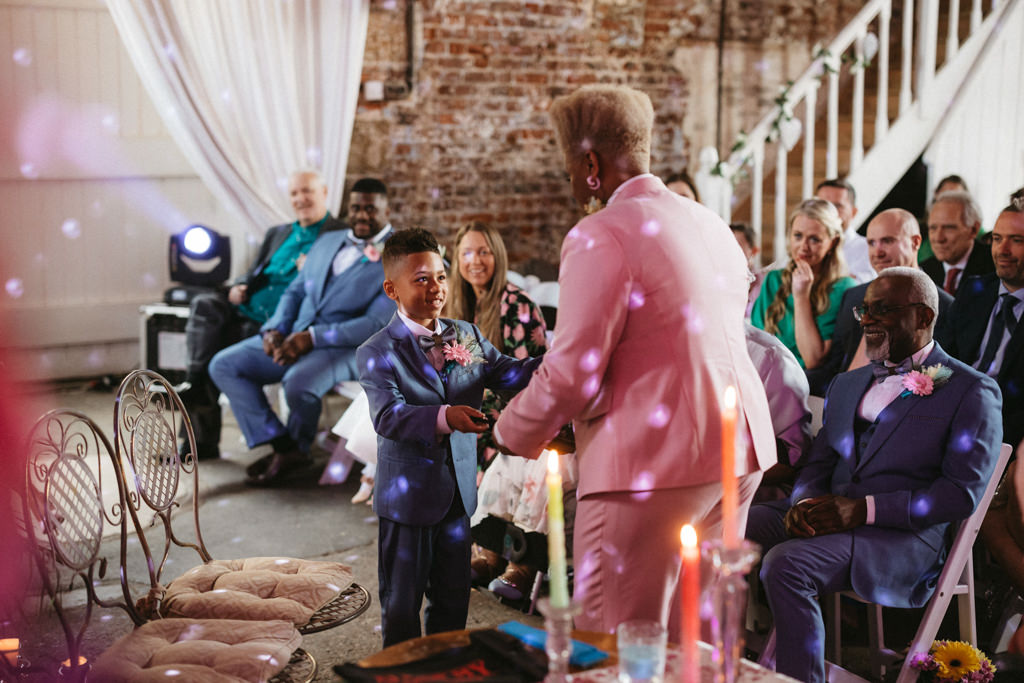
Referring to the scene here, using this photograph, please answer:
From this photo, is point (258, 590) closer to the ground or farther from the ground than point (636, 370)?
closer to the ground

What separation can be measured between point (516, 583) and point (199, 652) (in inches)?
58.1

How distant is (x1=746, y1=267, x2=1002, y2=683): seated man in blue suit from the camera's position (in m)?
2.55

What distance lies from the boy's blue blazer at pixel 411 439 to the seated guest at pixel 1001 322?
5.07 ft

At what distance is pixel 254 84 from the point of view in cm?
584

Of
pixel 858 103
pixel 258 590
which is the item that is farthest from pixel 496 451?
pixel 858 103

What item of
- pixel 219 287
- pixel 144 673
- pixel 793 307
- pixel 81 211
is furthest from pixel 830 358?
pixel 81 211

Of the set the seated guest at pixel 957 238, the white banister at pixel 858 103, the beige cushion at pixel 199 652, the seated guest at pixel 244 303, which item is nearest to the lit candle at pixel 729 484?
the beige cushion at pixel 199 652

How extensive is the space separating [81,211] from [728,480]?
5.78 metres

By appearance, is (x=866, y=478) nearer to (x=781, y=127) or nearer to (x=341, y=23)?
(x=781, y=127)

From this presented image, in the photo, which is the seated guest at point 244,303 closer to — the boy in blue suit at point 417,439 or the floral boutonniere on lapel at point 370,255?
the floral boutonniere on lapel at point 370,255

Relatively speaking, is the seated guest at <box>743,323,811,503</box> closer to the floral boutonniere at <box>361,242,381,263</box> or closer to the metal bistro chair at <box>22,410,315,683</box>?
the metal bistro chair at <box>22,410,315,683</box>

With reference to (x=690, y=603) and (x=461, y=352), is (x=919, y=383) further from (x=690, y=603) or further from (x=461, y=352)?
(x=690, y=603)

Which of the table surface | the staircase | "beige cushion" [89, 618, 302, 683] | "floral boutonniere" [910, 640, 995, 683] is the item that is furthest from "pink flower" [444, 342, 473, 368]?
the staircase

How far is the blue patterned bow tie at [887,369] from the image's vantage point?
2.70m
